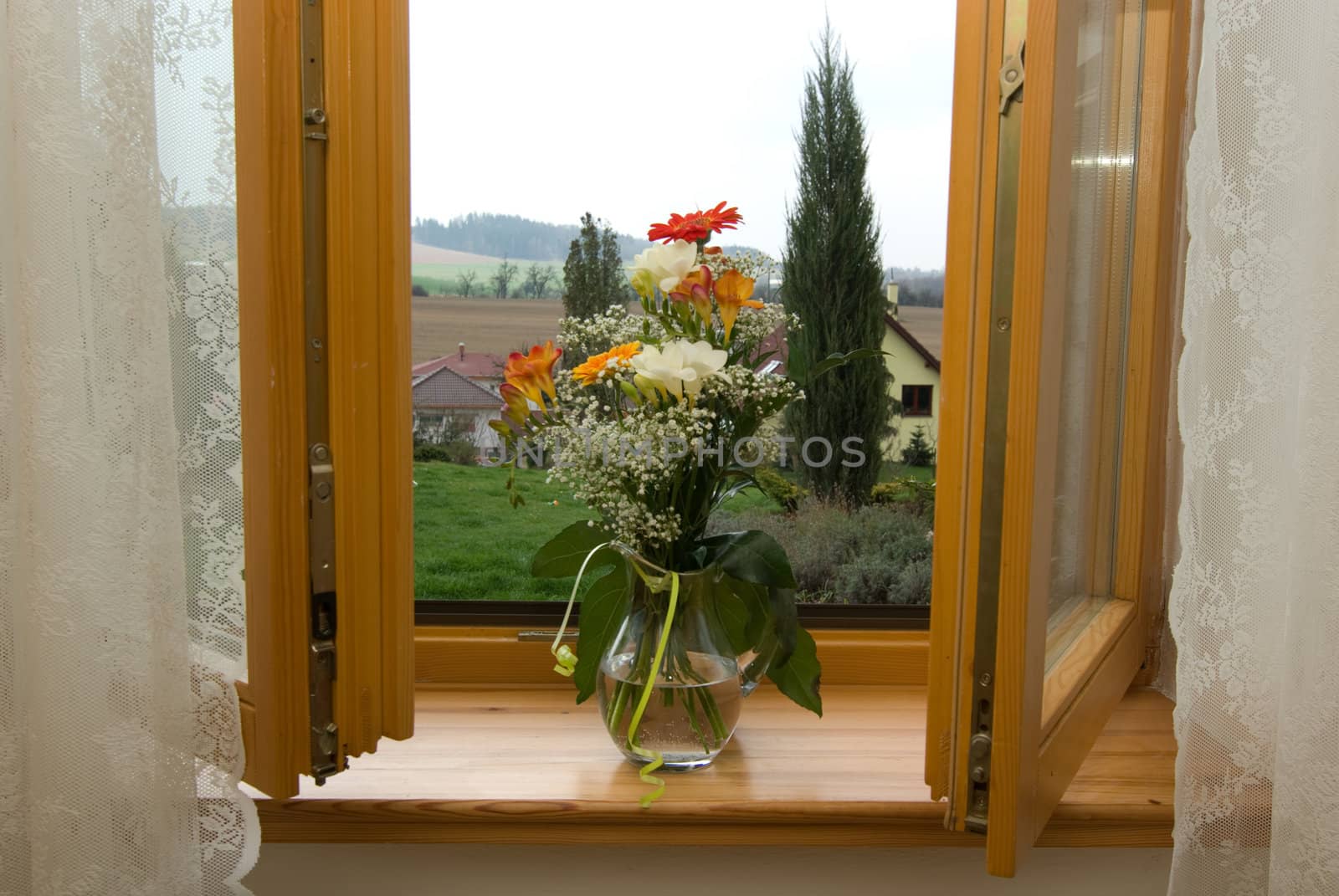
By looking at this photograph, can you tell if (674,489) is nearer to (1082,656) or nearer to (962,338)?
(962,338)

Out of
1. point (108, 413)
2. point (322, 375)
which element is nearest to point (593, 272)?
point (322, 375)

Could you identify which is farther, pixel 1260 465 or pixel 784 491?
pixel 784 491

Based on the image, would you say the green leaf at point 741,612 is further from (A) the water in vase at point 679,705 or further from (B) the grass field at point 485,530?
(B) the grass field at point 485,530

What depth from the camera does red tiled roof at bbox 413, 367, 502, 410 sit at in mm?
1515

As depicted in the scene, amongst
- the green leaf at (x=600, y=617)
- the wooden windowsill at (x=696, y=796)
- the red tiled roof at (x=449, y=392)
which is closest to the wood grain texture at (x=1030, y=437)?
the wooden windowsill at (x=696, y=796)

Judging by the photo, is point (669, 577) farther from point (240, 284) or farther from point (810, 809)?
point (240, 284)

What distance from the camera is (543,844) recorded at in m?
1.15

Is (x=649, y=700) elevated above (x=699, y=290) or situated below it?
below

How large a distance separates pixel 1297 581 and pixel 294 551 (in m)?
0.84

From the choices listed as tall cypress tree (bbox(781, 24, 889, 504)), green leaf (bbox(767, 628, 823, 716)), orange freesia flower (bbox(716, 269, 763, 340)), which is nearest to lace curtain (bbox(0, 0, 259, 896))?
orange freesia flower (bbox(716, 269, 763, 340))

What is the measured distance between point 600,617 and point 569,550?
9cm

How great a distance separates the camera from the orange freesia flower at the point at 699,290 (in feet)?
3.57

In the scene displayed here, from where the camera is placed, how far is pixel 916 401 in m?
1.52

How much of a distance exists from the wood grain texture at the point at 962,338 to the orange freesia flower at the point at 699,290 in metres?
0.26
